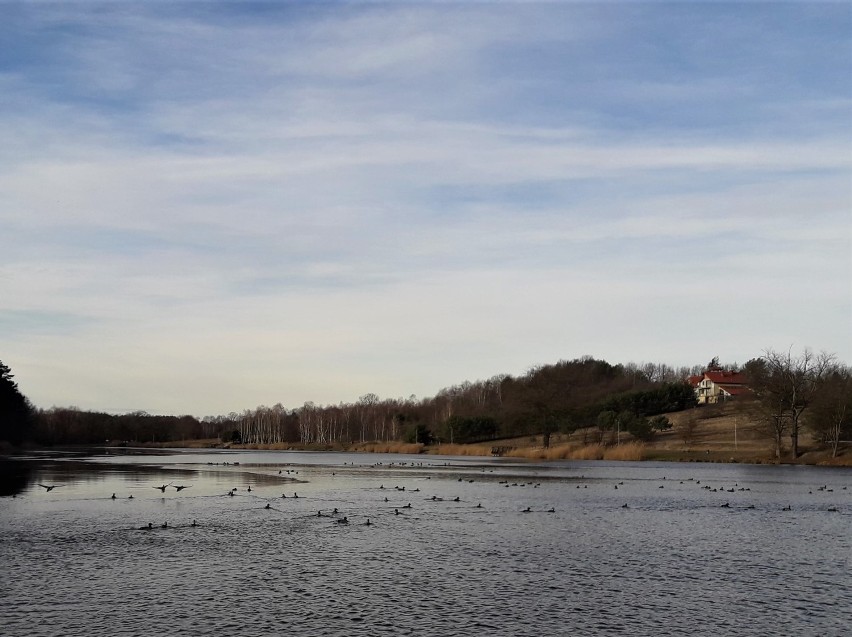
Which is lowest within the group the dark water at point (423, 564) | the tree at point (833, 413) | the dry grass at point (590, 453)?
the dry grass at point (590, 453)

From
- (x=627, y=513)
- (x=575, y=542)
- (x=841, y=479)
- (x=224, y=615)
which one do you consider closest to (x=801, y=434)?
(x=841, y=479)

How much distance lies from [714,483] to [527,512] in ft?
90.1

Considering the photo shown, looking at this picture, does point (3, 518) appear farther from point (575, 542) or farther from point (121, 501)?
point (575, 542)

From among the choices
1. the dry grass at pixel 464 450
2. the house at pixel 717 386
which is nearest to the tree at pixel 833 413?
the dry grass at pixel 464 450

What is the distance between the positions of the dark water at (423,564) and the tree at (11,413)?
283 feet

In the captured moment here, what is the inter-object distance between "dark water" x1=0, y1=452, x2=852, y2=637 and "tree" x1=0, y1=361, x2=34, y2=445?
86.2 metres

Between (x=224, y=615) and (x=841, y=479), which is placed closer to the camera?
(x=224, y=615)

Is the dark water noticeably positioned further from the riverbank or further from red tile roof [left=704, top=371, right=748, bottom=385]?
red tile roof [left=704, top=371, right=748, bottom=385]

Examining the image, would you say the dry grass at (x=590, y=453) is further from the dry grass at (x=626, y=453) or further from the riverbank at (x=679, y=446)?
the dry grass at (x=626, y=453)

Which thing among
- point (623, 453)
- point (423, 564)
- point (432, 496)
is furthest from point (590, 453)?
point (423, 564)

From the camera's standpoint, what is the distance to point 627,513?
4297 centimetres

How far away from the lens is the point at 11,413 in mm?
132500

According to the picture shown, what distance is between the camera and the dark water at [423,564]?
20.3 metres

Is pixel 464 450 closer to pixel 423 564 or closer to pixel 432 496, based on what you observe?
pixel 432 496
